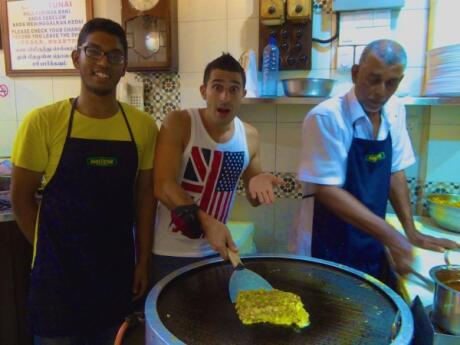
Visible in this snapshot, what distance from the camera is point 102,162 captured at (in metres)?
1.34

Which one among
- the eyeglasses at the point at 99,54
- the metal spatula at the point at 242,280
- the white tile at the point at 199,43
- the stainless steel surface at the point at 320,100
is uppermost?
the white tile at the point at 199,43

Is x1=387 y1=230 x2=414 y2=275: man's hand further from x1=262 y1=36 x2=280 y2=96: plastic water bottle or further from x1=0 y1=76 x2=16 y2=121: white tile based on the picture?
Answer: x1=0 y1=76 x2=16 y2=121: white tile

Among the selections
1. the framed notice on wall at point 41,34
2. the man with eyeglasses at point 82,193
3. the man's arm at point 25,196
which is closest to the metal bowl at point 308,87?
the man with eyeglasses at point 82,193

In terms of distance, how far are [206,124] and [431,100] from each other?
3.76ft

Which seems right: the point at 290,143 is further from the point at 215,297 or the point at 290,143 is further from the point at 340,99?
the point at 215,297

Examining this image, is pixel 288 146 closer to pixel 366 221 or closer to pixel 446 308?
pixel 366 221

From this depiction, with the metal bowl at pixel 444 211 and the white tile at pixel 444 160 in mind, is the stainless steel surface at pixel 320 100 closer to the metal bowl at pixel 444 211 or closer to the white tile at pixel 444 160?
the white tile at pixel 444 160

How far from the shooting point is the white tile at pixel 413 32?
6.82 ft

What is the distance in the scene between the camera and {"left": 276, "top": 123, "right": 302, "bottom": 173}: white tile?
2338 mm

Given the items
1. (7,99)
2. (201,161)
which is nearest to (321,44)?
(201,161)

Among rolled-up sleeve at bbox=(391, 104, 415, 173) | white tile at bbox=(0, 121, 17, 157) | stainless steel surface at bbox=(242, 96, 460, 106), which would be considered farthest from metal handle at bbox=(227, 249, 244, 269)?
white tile at bbox=(0, 121, 17, 157)

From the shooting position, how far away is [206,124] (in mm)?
1563

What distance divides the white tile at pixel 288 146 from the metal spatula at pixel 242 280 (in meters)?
1.29

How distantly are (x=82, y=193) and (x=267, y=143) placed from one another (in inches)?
51.8
